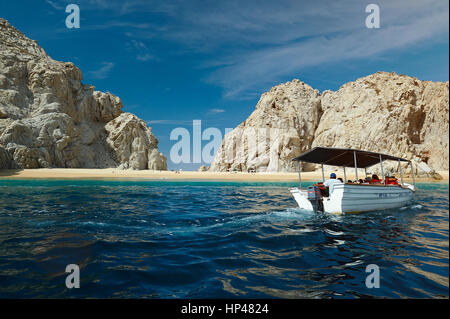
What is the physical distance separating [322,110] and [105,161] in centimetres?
7309

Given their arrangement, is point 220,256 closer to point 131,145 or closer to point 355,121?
point 131,145

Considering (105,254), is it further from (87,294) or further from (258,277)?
(258,277)

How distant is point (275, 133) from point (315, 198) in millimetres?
65743

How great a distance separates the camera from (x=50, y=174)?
47.5 meters

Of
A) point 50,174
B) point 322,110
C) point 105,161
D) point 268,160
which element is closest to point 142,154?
point 105,161

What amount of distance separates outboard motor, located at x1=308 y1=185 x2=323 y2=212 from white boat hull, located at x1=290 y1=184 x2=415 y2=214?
0.19 m

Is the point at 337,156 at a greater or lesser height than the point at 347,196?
greater

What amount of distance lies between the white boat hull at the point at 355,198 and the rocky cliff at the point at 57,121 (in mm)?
58913

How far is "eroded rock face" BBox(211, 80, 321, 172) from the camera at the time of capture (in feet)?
238

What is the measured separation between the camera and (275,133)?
3059 inches

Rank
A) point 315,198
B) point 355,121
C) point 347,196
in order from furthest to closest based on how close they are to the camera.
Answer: point 355,121 < point 315,198 < point 347,196
